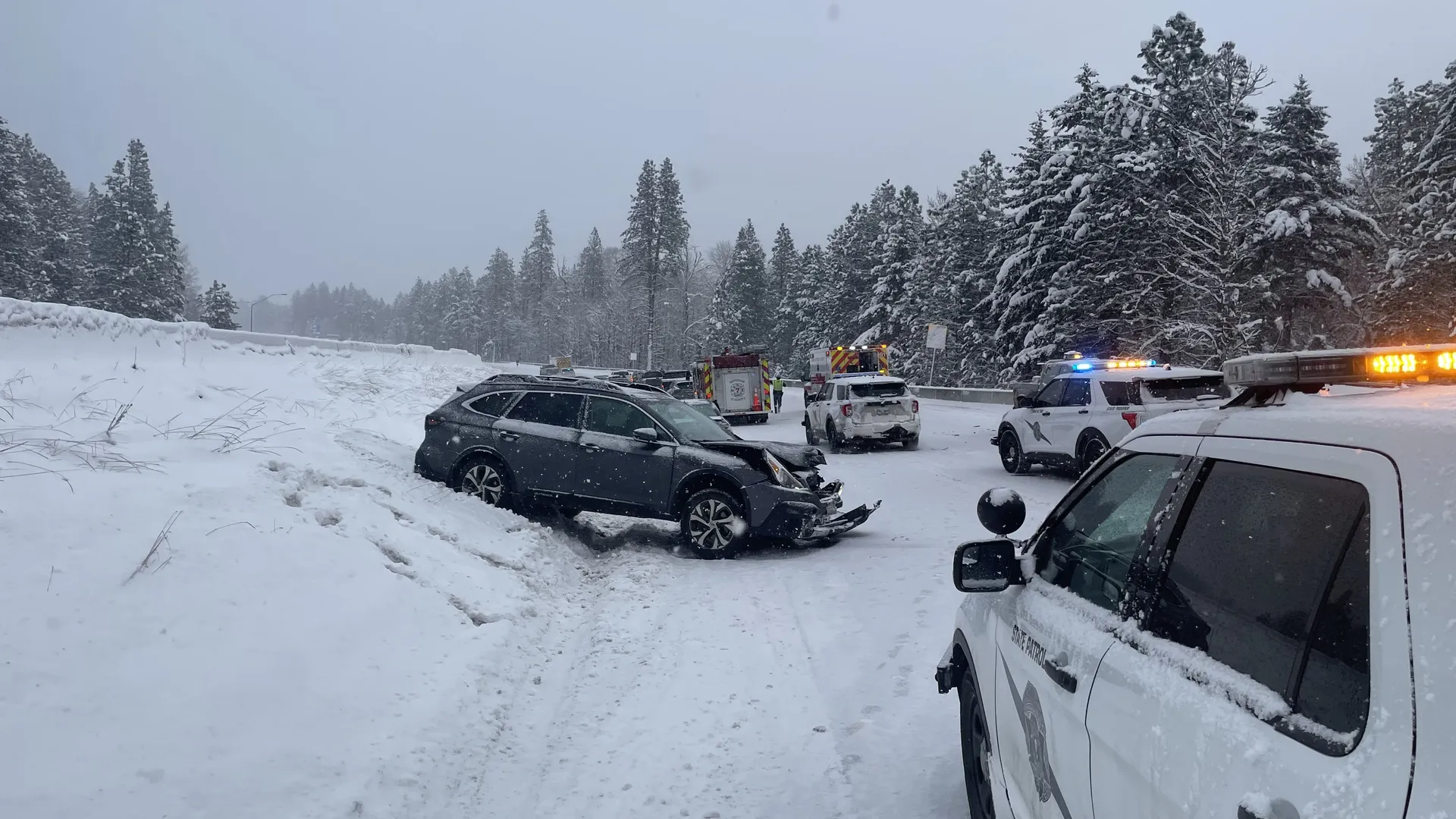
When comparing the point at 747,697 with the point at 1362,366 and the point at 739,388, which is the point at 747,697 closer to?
the point at 1362,366

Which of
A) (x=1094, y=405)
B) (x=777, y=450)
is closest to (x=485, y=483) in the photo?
(x=777, y=450)

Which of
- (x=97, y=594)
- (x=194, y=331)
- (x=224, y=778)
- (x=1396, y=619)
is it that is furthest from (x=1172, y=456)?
(x=194, y=331)

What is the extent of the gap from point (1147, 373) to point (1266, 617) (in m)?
12.5

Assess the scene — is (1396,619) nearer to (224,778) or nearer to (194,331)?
(224,778)

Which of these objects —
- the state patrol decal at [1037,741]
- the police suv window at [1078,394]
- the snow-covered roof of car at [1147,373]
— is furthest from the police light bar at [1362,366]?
the police suv window at [1078,394]

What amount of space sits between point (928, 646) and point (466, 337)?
421 ft

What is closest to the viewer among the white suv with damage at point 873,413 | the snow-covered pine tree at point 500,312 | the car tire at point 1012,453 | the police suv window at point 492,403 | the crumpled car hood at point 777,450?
the crumpled car hood at point 777,450

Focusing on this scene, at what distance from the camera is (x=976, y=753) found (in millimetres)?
3668

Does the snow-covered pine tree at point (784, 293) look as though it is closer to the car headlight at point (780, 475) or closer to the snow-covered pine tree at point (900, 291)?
the snow-covered pine tree at point (900, 291)

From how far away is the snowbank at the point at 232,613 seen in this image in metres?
3.73

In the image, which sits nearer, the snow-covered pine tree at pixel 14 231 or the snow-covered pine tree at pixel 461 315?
the snow-covered pine tree at pixel 14 231

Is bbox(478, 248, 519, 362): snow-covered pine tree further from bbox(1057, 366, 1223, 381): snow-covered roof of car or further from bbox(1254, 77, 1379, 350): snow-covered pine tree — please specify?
bbox(1057, 366, 1223, 381): snow-covered roof of car

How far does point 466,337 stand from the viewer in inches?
5039

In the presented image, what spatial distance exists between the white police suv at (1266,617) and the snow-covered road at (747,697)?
5.32 feet
